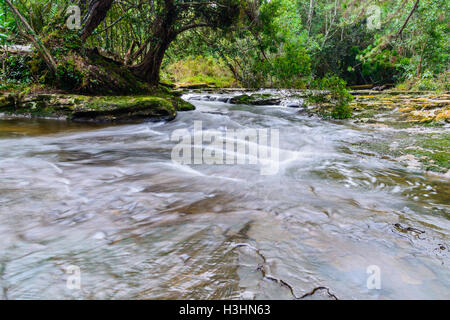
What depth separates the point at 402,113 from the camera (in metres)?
7.38

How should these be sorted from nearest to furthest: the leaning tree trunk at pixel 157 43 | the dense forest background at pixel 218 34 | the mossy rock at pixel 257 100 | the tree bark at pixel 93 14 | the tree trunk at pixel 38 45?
the tree trunk at pixel 38 45
the dense forest background at pixel 218 34
the tree bark at pixel 93 14
the leaning tree trunk at pixel 157 43
the mossy rock at pixel 257 100

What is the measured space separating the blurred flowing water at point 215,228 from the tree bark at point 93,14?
4959 mm

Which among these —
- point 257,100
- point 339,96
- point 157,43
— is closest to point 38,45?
point 157,43

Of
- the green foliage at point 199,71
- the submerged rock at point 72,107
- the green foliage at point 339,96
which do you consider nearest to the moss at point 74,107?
the submerged rock at point 72,107

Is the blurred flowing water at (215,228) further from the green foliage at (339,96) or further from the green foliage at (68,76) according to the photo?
the green foliage at (339,96)

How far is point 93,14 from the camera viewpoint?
293 inches

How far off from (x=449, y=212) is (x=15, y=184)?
4.41 metres

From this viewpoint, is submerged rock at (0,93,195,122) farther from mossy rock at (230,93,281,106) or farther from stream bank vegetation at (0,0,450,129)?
mossy rock at (230,93,281,106)

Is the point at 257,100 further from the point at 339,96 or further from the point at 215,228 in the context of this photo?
the point at 215,228

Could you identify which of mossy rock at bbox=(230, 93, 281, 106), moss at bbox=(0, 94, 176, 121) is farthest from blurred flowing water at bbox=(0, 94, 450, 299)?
mossy rock at bbox=(230, 93, 281, 106)

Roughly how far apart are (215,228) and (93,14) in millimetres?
8080

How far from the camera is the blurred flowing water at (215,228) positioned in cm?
143

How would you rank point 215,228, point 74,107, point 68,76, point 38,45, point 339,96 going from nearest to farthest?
point 215,228 → point 38,45 → point 74,107 → point 68,76 → point 339,96

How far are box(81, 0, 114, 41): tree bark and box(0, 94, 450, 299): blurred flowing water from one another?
4.96 meters
